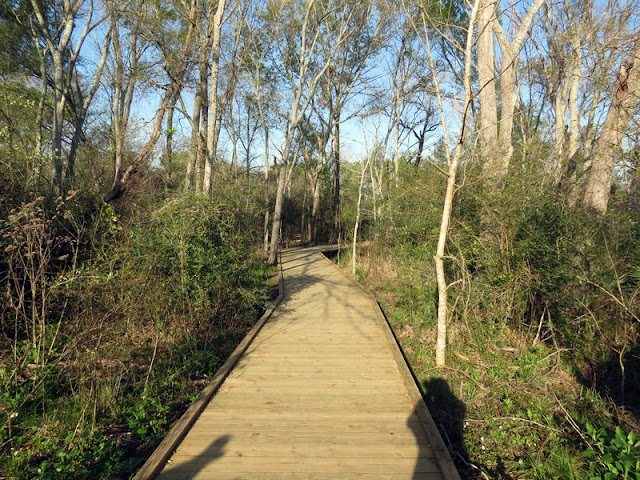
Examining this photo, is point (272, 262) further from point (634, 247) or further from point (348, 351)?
point (634, 247)

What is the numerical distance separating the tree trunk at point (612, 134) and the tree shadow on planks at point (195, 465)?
6.32 m

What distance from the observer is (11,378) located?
3871 mm

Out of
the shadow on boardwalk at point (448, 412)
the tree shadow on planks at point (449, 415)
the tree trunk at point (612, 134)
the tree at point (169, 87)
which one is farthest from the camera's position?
the tree at point (169, 87)

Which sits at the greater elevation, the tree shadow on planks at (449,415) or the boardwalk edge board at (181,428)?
the boardwalk edge board at (181,428)

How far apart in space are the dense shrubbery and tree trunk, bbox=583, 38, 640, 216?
20.6 feet

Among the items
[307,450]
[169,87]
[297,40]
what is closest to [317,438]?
[307,450]

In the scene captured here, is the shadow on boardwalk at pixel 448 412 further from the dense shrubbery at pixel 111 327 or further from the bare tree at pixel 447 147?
the dense shrubbery at pixel 111 327

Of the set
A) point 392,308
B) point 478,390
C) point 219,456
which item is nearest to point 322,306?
point 392,308

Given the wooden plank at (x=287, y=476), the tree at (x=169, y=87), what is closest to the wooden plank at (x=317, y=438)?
the wooden plank at (x=287, y=476)

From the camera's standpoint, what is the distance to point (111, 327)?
15.9ft

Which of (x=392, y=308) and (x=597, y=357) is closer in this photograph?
(x=597, y=357)

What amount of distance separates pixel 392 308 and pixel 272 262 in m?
6.96

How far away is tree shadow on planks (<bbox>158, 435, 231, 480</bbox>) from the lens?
2.69 m

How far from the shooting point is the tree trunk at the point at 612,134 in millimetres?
5652
